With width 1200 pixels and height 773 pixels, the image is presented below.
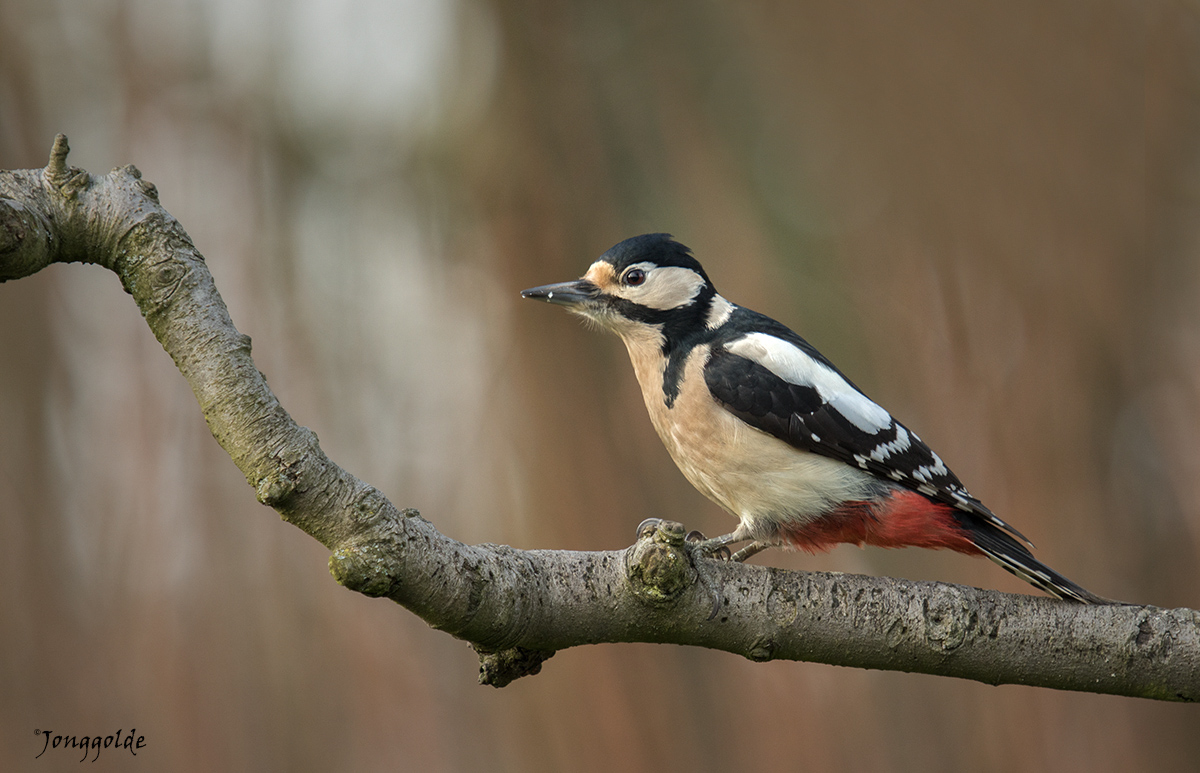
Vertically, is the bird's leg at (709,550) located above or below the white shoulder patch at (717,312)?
below

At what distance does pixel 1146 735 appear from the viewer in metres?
3.31

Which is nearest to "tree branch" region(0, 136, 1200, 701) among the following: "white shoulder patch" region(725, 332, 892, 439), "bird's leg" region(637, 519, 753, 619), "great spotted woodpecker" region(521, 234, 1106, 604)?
"bird's leg" region(637, 519, 753, 619)

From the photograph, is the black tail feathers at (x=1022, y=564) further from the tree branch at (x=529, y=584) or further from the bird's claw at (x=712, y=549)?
the bird's claw at (x=712, y=549)

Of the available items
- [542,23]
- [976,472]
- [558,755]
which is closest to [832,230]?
[976,472]

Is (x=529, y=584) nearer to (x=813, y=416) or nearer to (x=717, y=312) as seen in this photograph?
(x=813, y=416)

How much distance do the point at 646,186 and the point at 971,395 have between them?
5.68 ft

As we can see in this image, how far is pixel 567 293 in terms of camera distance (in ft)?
8.01

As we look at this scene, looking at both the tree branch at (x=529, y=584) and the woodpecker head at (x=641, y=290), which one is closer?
the tree branch at (x=529, y=584)

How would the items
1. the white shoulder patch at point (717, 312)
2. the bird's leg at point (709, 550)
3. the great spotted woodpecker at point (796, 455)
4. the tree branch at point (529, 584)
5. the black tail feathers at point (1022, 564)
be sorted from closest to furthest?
the tree branch at point (529, 584) → the bird's leg at point (709, 550) → the black tail feathers at point (1022, 564) → the great spotted woodpecker at point (796, 455) → the white shoulder patch at point (717, 312)

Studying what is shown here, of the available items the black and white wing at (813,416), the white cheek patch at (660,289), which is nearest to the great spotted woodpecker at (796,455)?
the black and white wing at (813,416)

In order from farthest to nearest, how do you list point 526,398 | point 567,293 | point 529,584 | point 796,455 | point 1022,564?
point 526,398
point 567,293
point 796,455
point 1022,564
point 529,584

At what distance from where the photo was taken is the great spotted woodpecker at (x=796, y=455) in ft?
7.30

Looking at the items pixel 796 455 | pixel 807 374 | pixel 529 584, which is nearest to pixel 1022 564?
pixel 796 455

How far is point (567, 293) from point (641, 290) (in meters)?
0.21
